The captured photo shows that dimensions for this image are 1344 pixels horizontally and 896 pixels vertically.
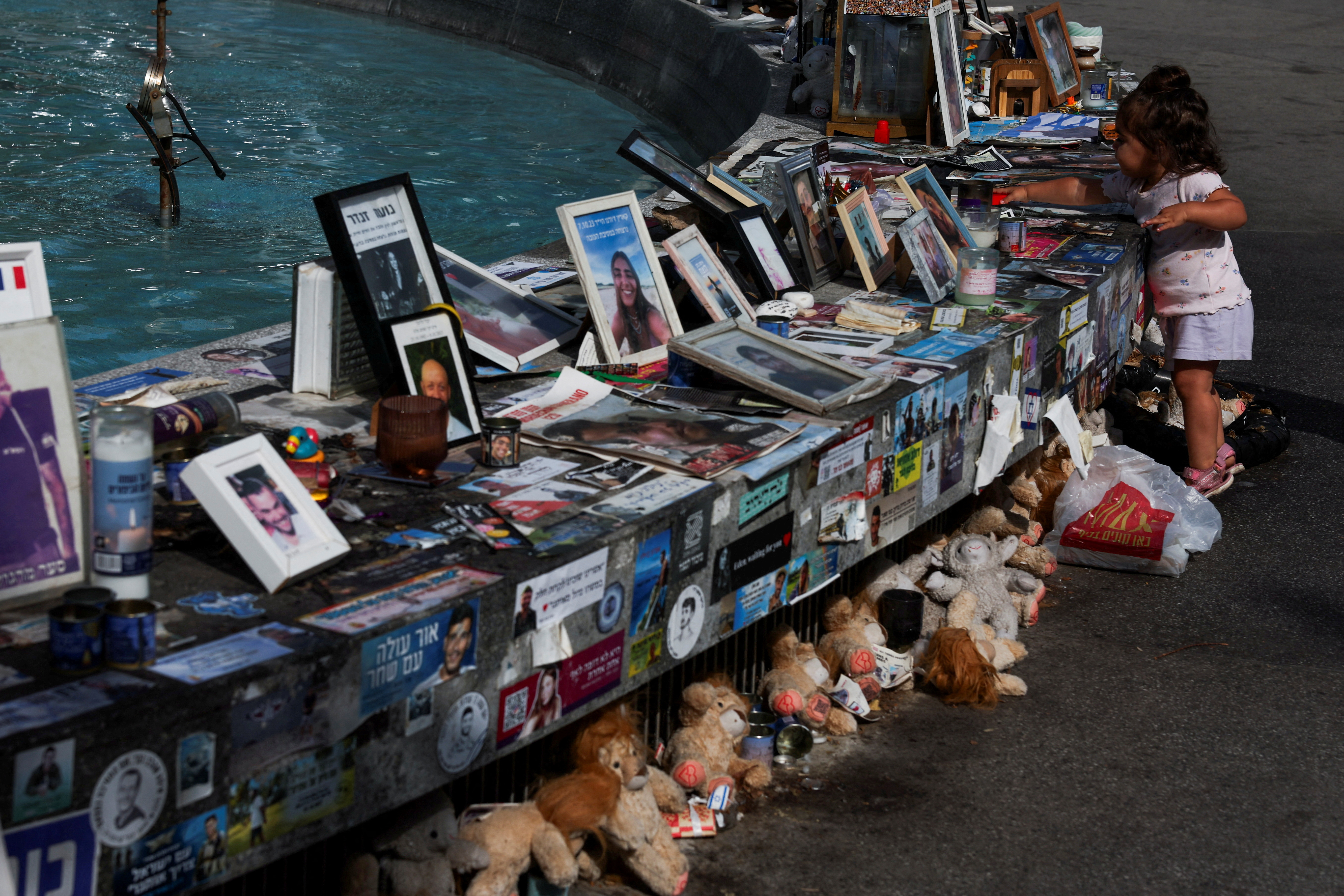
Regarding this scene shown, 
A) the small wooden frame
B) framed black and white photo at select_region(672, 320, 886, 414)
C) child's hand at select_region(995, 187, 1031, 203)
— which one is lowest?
framed black and white photo at select_region(672, 320, 886, 414)

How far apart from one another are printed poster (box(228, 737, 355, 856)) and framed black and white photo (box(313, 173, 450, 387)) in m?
1.18

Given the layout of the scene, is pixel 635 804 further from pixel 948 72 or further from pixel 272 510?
pixel 948 72

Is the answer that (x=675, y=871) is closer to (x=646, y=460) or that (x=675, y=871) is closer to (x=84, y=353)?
(x=646, y=460)

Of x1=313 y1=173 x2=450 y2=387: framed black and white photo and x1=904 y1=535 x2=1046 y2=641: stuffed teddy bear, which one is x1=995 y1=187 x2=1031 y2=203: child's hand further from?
x1=313 y1=173 x2=450 y2=387: framed black and white photo

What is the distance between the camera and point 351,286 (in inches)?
141

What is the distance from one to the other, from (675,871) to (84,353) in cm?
700

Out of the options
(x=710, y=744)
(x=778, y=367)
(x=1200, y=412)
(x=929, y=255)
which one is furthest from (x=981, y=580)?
(x=1200, y=412)

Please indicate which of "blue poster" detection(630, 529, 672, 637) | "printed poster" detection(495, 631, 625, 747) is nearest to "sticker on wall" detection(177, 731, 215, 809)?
"printed poster" detection(495, 631, 625, 747)

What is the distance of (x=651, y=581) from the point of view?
3223mm

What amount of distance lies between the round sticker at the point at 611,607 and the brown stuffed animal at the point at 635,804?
294mm

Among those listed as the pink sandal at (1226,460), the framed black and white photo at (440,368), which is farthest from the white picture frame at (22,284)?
the pink sandal at (1226,460)

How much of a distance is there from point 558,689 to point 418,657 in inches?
18.7

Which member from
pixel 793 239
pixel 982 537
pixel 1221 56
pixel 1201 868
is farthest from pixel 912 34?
pixel 1221 56

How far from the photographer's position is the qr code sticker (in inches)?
114
